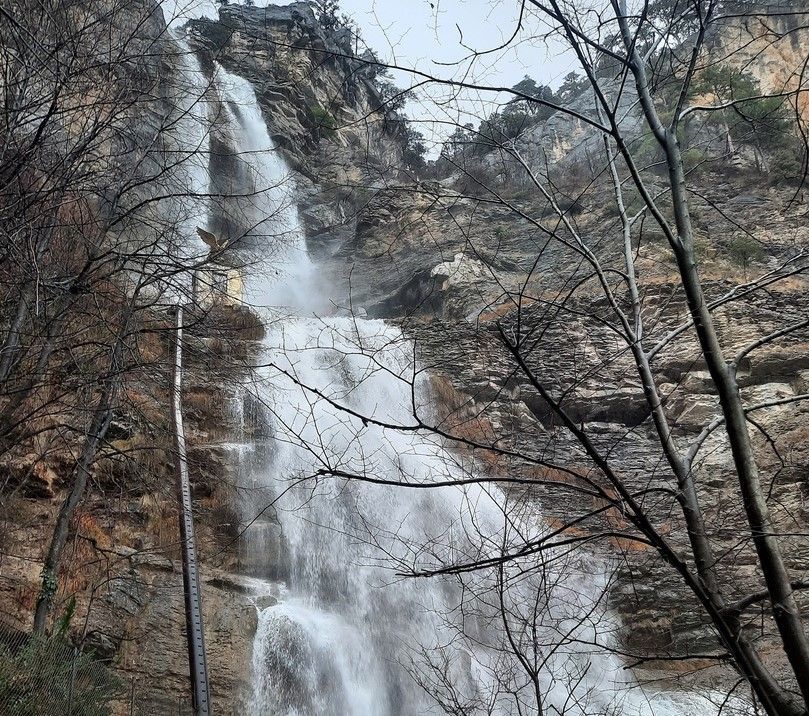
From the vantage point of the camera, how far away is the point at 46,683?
16.8 feet

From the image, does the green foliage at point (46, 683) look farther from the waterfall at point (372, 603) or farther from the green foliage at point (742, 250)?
the green foliage at point (742, 250)

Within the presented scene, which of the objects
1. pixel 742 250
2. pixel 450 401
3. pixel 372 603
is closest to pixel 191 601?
pixel 372 603

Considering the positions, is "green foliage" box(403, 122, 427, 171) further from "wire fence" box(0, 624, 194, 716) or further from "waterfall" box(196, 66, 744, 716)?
"wire fence" box(0, 624, 194, 716)

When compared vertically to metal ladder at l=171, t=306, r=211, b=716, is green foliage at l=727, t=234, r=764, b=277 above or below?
above

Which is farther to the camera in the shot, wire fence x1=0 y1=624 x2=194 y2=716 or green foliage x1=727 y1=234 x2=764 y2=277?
green foliage x1=727 y1=234 x2=764 y2=277

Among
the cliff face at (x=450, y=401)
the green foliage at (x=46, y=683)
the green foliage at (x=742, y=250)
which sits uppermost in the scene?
the green foliage at (x=742, y=250)

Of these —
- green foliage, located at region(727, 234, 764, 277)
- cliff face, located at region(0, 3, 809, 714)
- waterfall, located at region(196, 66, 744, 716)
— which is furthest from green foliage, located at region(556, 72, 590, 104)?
green foliage, located at region(727, 234, 764, 277)

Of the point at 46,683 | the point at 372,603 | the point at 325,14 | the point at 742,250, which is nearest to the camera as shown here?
the point at 325,14

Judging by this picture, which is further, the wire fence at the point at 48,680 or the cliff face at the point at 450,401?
the wire fence at the point at 48,680

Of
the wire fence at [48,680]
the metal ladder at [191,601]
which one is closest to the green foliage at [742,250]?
the metal ladder at [191,601]

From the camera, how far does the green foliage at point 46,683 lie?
15.5 feet

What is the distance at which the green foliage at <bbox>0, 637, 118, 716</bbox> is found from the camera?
4.74m

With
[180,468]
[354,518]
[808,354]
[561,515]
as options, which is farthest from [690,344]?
[180,468]

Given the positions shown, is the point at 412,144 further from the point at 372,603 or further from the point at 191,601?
the point at 372,603
